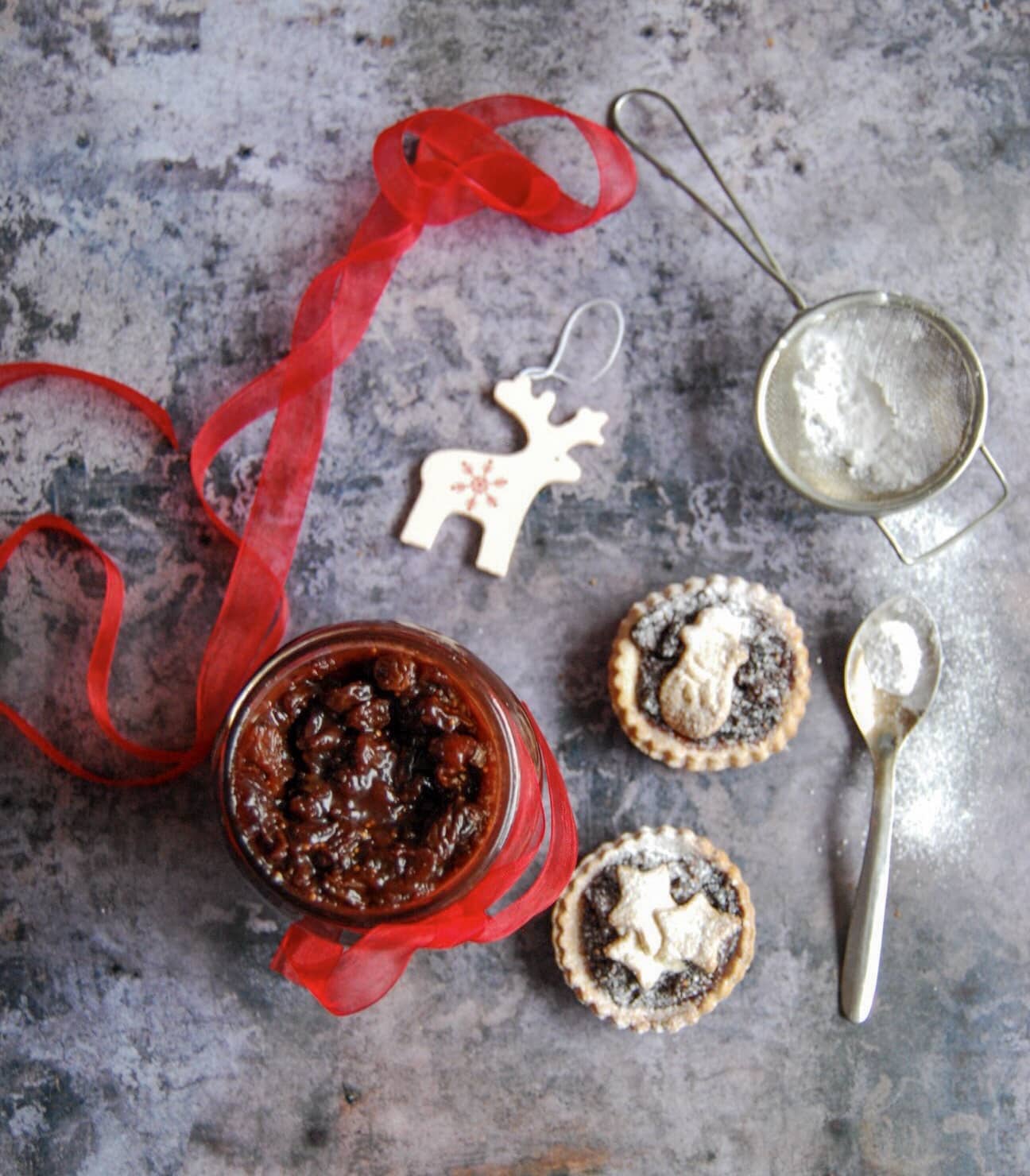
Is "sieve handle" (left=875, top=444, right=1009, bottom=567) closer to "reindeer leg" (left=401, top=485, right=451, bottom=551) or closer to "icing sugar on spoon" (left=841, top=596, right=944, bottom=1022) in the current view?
"icing sugar on spoon" (left=841, top=596, right=944, bottom=1022)

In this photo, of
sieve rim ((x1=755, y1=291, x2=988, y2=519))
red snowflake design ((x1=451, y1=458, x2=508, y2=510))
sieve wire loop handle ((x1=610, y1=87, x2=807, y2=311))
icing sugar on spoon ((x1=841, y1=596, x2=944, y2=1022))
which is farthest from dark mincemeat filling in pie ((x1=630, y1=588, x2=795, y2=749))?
sieve wire loop handle ((x1=610, y1=87, x2=807, y2=311))

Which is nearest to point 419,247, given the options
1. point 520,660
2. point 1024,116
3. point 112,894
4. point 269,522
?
point 269,522

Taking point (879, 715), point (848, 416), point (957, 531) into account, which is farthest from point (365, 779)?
point (957, 531)

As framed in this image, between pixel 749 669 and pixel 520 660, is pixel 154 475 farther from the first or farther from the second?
pixel 749 669

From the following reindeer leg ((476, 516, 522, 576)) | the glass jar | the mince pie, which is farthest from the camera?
reindeer leg ((476, 516, 522, 576))

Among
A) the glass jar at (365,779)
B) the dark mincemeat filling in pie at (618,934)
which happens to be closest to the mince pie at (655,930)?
the dark mincemeat filling in pie at (618,934)

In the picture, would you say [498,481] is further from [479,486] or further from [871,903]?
[871,903]

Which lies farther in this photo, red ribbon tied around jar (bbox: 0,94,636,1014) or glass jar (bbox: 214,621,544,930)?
red ribbon tied around jar (bbox: 0,94,636,1014)
